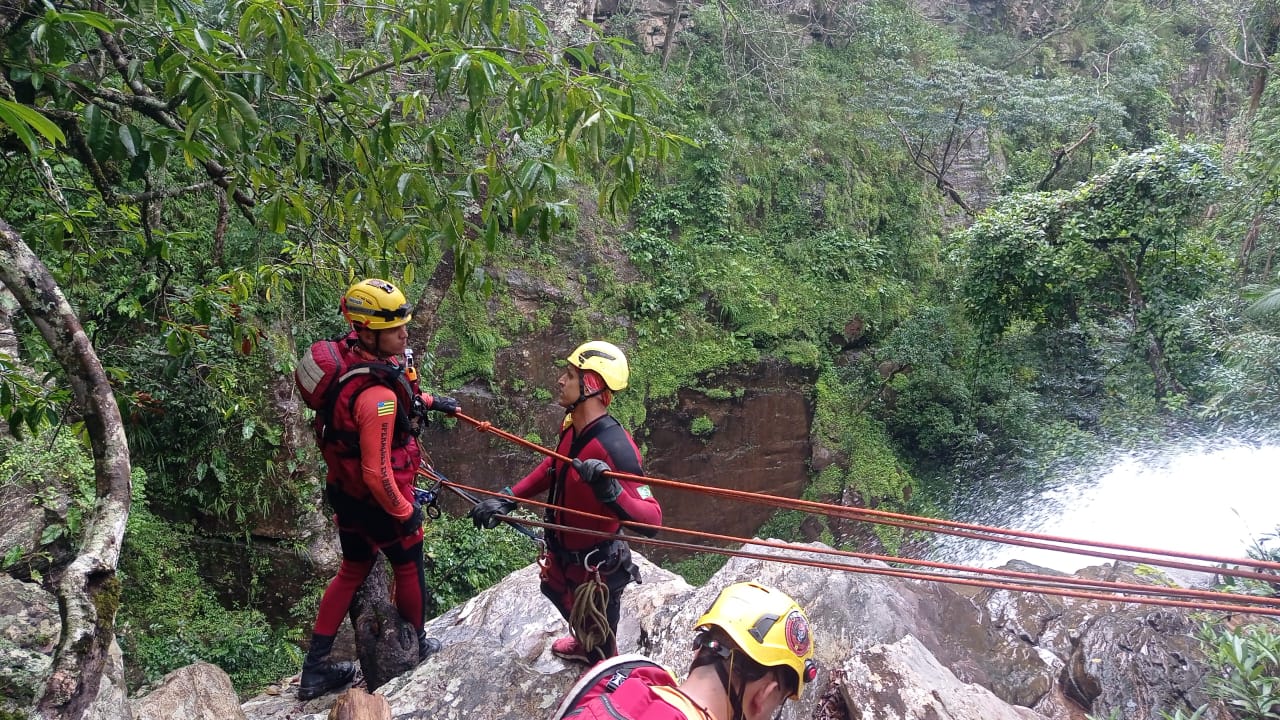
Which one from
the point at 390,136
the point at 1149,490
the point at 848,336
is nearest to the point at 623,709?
the point at 390,136

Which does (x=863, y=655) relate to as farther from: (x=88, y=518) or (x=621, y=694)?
(x=88, y=518)

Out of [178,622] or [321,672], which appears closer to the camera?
[321,672]

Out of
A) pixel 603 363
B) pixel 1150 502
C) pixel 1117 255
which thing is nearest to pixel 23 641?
pixel 603 363

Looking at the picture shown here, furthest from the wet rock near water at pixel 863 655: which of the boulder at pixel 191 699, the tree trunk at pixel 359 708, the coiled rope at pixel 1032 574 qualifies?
the coiled rope at pixel 1032 574

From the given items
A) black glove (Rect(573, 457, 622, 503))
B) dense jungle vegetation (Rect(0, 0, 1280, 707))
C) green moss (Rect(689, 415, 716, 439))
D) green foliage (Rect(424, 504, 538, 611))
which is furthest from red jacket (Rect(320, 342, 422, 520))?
green moss (Rect(689, 415, 716, 439))

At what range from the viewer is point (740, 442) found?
11.2 meters

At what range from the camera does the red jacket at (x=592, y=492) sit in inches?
122

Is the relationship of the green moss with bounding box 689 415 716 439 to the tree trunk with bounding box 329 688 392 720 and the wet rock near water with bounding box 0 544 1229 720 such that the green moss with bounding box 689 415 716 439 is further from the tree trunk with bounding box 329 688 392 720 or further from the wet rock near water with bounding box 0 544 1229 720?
the tree trunk with bounding box 329 688 392 720

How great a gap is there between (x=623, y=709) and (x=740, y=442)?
967 cm

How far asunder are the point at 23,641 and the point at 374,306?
5.64 feet

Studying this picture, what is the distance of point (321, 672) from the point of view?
4152 millimetres

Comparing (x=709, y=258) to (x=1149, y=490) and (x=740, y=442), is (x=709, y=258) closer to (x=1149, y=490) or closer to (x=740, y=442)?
(x=740, y=442)

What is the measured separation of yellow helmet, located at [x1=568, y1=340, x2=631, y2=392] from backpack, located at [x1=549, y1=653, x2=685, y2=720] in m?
1.50

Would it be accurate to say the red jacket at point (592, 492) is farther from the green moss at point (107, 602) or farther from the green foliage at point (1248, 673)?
the green foliage at point (1248, 673)
